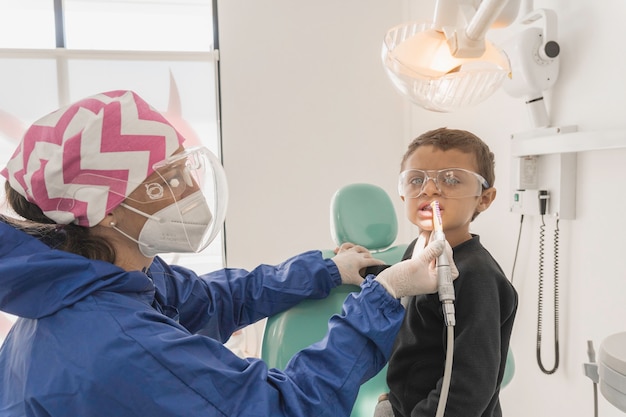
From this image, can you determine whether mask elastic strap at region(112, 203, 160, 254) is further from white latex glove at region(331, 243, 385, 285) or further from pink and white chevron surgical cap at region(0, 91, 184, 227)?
white latex glove at region(331, 243, 385, 285)

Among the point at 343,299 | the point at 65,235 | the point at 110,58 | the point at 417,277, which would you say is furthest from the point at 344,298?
the point at 110,58

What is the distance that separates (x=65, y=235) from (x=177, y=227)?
22 centimetres

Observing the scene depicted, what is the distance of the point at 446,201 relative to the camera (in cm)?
101

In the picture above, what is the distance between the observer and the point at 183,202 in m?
0.94

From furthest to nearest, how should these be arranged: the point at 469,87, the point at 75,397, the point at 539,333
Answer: the point at 539,333
the point at 469,87
the point at 75,397

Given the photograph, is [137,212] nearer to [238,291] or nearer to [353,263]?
→ [238,291]

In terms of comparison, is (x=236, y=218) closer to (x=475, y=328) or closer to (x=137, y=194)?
(x=137, y=194)

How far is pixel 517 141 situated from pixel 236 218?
1.70 m

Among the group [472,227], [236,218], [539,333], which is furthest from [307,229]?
[539,333]

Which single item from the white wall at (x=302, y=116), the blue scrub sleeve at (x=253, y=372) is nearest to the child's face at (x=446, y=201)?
the blue scrub sleeve at (x=253, y=372)

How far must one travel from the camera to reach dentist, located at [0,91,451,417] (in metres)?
0.75

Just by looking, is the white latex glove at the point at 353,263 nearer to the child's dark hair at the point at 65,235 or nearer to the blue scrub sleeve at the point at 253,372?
the blue scrub sleeve at the point at 253,372

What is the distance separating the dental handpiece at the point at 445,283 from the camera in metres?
0.79

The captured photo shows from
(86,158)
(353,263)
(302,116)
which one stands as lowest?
(353,263)
